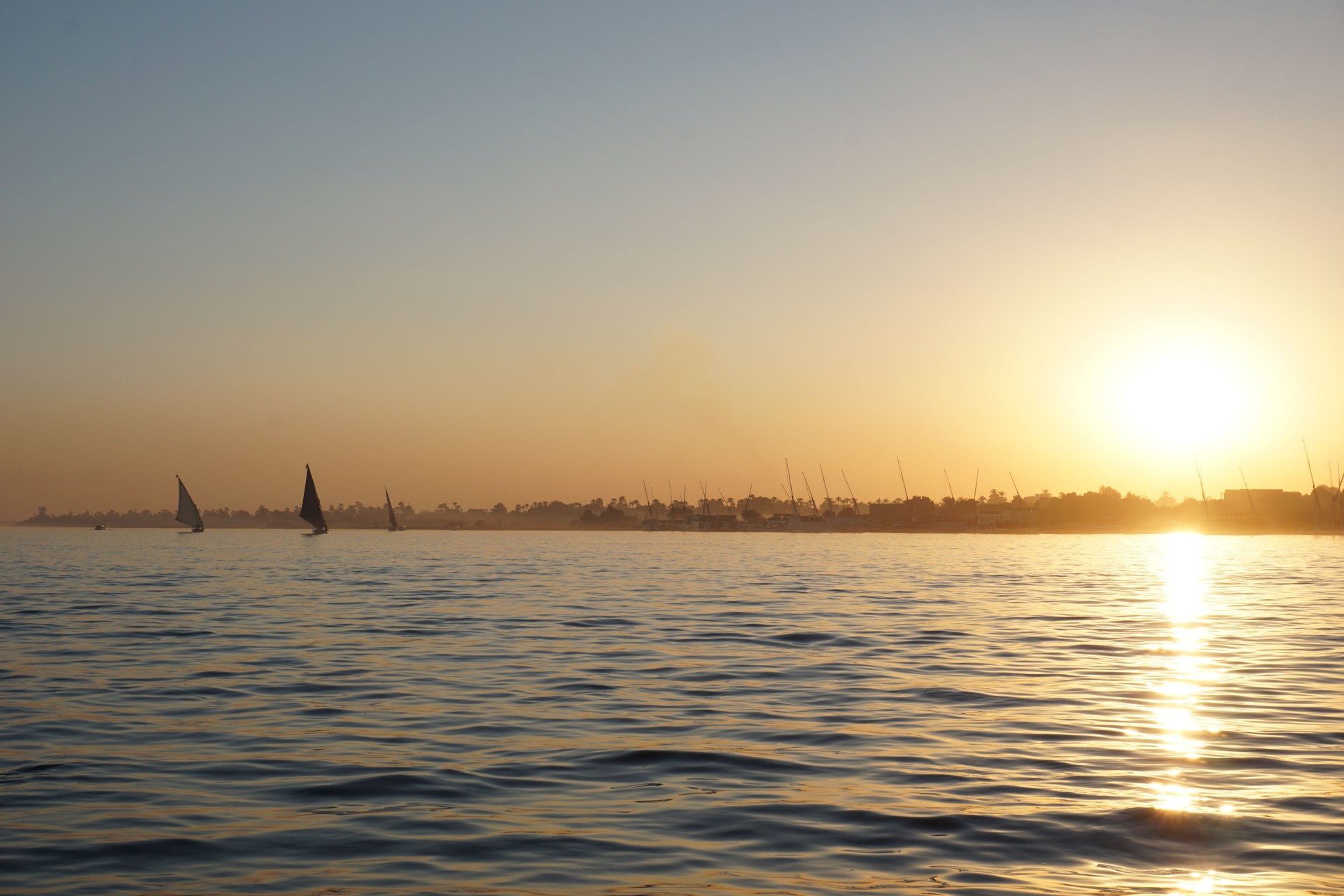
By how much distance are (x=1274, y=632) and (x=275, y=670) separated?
2499 centimetres

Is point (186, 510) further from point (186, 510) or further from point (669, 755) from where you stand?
point (669, 755)

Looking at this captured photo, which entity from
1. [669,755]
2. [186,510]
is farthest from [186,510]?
[669,755]

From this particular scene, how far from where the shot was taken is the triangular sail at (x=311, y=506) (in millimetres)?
139500

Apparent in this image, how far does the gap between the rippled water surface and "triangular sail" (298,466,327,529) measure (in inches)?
4249

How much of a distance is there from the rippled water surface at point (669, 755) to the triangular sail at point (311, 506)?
10793cm

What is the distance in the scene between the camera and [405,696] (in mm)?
18812

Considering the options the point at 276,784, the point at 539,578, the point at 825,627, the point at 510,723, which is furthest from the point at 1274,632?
the point at 539,578

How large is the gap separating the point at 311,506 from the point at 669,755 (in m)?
140

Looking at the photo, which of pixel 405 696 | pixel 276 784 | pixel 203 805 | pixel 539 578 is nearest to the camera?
pixel 203 805

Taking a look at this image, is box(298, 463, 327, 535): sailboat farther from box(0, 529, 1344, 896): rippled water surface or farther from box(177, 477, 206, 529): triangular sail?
box(0, 529, 1344, 896): rippled water surface

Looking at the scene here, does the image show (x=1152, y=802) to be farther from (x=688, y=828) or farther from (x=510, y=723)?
(x=510, y=723)

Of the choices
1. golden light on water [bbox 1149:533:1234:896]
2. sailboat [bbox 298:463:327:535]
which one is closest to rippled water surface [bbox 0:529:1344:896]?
golden light on water [bbox 1149:533:1234:896]

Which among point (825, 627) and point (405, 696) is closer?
point (405, 696)

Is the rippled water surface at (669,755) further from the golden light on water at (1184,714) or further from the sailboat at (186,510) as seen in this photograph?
the sailboat at (186,510)
